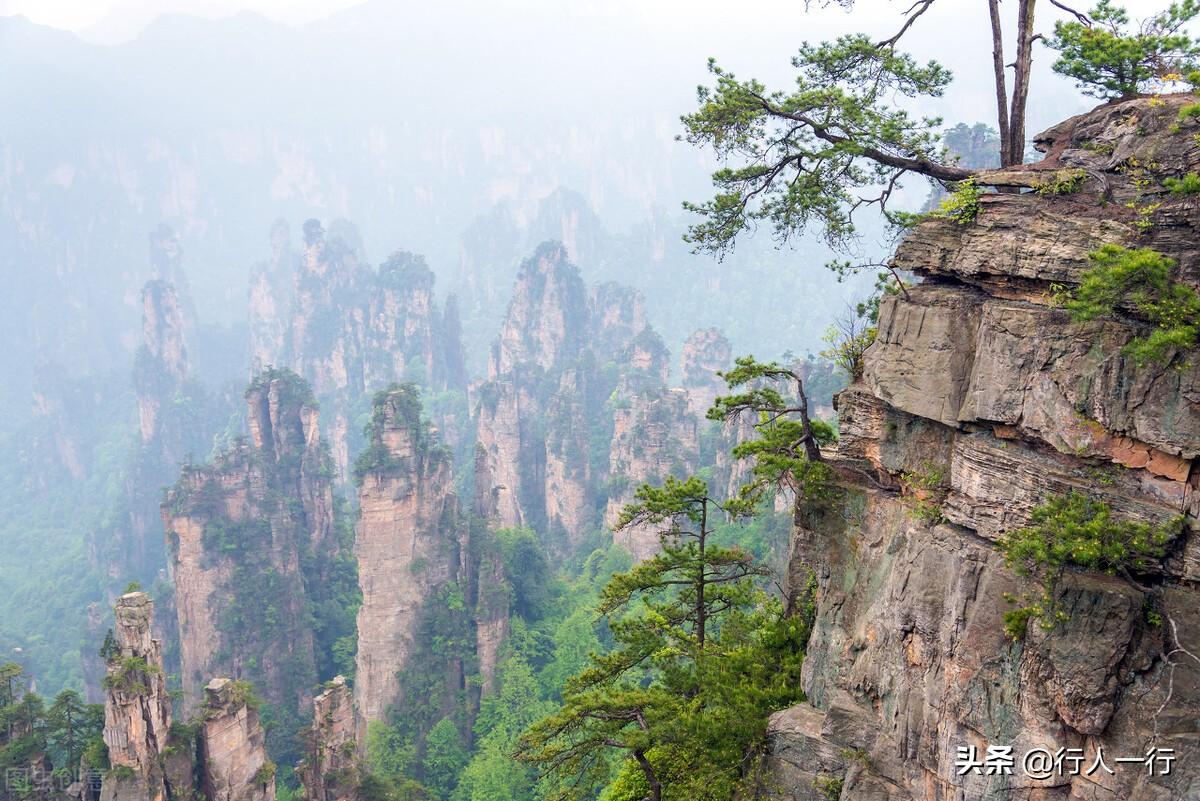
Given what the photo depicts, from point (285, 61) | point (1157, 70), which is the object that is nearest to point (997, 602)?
point (1157, 70)

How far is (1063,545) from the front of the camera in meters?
8.30

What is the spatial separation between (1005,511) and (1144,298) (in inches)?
100.0

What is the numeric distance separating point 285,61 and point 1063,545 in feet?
719

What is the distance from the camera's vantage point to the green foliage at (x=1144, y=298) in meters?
7.99

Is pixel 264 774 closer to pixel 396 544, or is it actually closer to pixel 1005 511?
pixel 396 544

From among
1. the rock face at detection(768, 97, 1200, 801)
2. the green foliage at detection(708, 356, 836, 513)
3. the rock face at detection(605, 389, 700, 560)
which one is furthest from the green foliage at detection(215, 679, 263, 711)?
the rock face at detection(605, 389, 700, 560)

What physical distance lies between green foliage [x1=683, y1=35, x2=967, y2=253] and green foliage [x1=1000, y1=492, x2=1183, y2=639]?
5.45 meters

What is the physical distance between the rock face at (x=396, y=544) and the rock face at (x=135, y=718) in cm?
1470

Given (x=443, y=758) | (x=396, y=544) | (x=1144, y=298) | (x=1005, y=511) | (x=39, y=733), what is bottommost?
(x=443, y=758)

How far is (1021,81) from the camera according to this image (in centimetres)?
1205

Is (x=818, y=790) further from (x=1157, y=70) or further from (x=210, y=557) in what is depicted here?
(x=210, y=557)

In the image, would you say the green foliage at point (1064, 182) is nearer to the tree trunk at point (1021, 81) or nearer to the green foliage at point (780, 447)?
the tree trunk at point (1021, 81)

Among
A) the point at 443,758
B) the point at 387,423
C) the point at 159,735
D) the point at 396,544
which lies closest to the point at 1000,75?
the point at 159,735

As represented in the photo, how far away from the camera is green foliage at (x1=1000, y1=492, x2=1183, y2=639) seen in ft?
26.7
